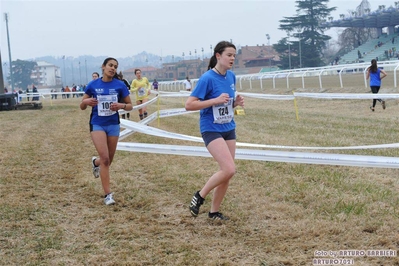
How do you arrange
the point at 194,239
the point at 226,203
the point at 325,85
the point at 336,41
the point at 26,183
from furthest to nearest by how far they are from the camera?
the point at 336,41, the point at 325,85, the point at 26,183, the point at 226,203, the point at 194,239

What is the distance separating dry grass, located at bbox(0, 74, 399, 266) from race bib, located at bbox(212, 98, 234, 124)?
1.10m

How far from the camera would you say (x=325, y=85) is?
1075 inches

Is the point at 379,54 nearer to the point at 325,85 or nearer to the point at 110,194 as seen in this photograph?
the point at 325,85

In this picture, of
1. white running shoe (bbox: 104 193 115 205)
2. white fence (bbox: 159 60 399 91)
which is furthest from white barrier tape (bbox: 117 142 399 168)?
white fence (bbox: 159 60 399 91)

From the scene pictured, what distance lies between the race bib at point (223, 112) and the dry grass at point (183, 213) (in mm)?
1100

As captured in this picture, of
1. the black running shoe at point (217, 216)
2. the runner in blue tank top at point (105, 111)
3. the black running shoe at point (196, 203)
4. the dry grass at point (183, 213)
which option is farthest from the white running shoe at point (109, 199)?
the black running shoe at point (217, 216)

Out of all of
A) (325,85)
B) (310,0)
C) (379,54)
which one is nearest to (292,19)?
(310,0)

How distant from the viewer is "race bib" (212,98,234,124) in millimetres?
5043

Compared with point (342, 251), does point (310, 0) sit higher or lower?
higher

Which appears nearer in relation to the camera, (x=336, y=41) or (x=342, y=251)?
(x=342, y=251)

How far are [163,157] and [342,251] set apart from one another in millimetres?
5610

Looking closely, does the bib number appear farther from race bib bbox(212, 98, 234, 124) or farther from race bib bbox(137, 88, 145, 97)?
race bib bbox(212, 98, 234, 124)

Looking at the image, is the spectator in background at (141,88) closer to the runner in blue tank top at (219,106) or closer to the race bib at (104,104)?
the race bib at (104,104)

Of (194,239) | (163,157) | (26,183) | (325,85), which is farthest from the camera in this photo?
(325,85)
